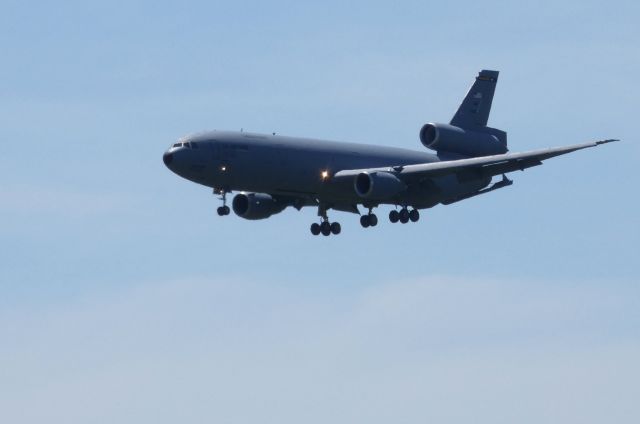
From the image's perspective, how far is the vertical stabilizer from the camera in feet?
328

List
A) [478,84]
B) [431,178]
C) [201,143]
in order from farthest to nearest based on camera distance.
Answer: [478,84] → [431,178] → [201,143]

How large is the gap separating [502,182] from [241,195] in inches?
577

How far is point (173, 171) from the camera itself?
8662cm

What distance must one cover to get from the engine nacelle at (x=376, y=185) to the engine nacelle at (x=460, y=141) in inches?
289

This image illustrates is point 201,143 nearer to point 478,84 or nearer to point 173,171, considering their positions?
point 173,171

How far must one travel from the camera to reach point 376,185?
291 ft

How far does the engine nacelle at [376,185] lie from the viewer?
3487 inches

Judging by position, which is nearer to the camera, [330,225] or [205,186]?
[205,186]

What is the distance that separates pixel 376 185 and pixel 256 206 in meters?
8.10

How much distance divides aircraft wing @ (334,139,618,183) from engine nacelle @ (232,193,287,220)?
532cm

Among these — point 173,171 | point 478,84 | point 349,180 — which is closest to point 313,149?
point 349,180

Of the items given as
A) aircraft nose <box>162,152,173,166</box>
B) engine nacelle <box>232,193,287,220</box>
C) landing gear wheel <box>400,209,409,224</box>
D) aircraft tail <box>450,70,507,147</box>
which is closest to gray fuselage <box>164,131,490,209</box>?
aircraft nose <box>162,152,173,166</box>

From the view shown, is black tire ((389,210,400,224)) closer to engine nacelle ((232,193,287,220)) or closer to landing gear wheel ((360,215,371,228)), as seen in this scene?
landing gear wheel ((360,215,371,228))

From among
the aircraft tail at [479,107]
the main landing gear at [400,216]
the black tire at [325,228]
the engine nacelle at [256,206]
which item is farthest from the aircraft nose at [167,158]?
the aircraft tail at [479,107]
